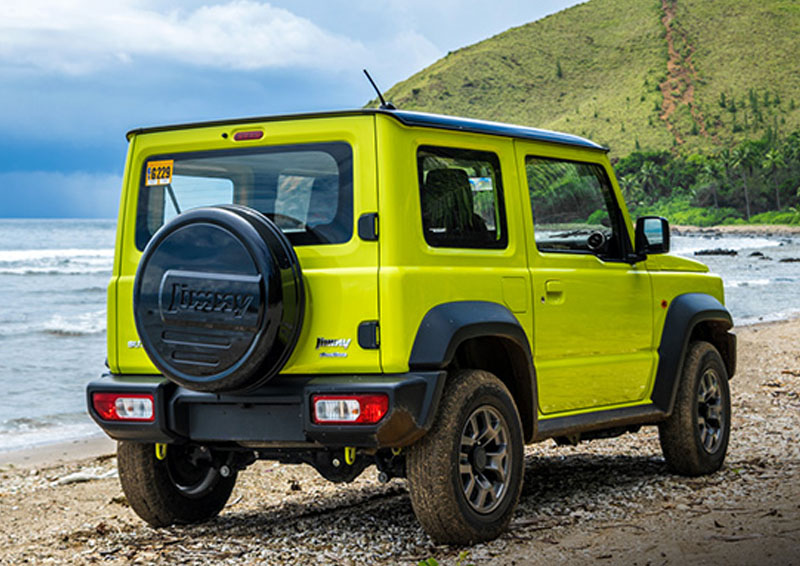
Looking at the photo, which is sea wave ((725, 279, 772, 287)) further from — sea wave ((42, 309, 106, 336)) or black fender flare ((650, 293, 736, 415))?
black fender flare ((650, 293, 736, 415))

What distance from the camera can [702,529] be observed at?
539cm

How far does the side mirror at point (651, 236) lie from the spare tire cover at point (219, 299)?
2664 millimetres

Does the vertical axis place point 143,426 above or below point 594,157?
below

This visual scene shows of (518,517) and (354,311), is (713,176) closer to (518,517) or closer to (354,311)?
(518,517)

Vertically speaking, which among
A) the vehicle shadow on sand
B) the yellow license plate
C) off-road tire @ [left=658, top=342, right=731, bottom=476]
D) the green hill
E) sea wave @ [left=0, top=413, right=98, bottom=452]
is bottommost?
sea wave @ [left=0, top=413, right=98, bottom=452]

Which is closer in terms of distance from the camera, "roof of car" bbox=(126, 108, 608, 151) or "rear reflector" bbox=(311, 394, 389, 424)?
"rear reflector" bbox=(311, 394, 389, 424)

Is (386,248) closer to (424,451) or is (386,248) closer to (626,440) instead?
(424,451)

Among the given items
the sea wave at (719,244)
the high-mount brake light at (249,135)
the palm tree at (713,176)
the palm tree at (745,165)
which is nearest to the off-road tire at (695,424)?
the high-mount brake light at (249,135)

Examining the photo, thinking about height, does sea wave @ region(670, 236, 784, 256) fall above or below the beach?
above

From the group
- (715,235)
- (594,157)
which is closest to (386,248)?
(594,157)

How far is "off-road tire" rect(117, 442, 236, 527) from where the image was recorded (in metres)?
5.89

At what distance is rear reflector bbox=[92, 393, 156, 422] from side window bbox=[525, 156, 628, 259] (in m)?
2.18

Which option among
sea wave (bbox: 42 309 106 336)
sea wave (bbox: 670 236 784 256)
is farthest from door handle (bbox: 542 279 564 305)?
sea wave (bbox: 670 236 784 256)

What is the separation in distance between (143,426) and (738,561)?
110 inches
